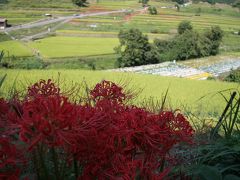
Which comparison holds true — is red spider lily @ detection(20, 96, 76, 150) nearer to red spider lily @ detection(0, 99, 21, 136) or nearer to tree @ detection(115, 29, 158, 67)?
red spider lily @ detection(0, 99, 21, 136)

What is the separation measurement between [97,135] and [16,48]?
32.8 m

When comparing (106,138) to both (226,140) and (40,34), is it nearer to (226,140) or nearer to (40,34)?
(226,140)

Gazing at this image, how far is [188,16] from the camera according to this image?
56469 millimetres

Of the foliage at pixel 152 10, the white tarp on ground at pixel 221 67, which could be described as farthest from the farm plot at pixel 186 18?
the white tarp on ground at pixel 221 67

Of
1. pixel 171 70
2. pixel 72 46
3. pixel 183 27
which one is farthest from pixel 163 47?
pixel 72 46

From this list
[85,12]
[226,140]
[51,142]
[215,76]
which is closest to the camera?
[51,142]

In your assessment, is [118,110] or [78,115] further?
[118,110]

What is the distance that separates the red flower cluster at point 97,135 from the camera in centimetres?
89

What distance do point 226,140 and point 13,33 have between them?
37.8 metres

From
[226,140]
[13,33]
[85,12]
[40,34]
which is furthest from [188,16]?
[226,140]

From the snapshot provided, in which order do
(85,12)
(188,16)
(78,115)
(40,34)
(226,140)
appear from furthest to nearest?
(188,16), (85,12), (40,34), (226,140), (78,115)

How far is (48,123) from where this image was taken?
0.86 meters

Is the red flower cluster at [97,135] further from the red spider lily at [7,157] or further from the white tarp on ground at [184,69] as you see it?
the white tarp on ground at [184,69]

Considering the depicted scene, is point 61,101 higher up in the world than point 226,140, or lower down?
higher up
